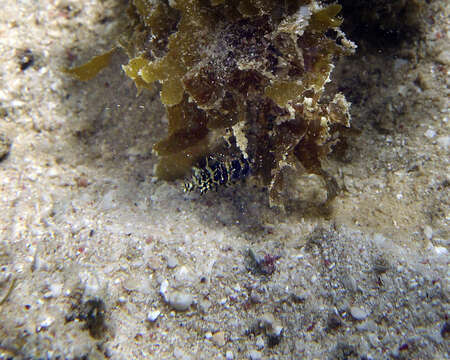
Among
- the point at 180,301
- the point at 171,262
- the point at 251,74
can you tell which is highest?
the point at 251,74

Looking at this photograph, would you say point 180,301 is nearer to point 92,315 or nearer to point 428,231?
point 92,315

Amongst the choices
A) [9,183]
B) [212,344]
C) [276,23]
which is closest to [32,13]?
[9,183]

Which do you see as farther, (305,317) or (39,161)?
(39,161)

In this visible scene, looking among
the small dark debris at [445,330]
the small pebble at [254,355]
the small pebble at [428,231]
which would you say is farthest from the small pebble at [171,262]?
the small pebble at [428,231]

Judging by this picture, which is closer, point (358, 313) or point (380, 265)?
point (358, 313)

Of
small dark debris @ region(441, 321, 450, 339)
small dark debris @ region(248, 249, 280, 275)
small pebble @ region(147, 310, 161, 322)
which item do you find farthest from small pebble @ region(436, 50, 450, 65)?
small pebble @ region(147, 310, 161, 322)

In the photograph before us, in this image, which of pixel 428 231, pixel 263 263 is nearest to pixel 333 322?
pixel 263 263

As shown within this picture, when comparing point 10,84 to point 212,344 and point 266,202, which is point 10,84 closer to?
point 266,202

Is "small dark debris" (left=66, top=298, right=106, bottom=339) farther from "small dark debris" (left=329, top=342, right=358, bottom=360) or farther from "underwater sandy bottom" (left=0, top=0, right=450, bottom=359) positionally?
"small dark debris" (left=329, top=342, right=358, bottom=360)
